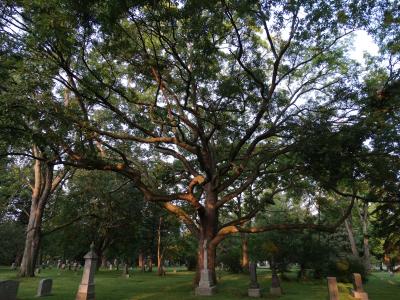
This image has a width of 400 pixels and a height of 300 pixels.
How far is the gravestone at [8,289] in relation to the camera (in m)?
12.4

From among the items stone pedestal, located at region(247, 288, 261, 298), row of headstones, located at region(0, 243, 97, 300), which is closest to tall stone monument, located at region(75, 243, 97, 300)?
row of headstones, located at region(0, 243, 97, 300)

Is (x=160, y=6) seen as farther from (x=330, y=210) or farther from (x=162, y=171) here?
(x=330, y=210)

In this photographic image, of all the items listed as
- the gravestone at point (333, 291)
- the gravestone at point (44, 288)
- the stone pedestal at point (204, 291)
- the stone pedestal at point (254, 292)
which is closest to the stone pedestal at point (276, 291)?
the stone pedestal at point (254, 292)

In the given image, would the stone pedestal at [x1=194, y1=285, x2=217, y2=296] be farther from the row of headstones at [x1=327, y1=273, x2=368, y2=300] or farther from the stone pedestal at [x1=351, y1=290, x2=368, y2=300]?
the stone pedestal at [x1=351, y1=290, x2=368, y2=300]

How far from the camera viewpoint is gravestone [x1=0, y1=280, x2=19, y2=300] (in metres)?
12.4

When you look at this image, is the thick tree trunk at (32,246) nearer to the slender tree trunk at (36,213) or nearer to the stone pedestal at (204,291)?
the slender tree trunk at (36,213)

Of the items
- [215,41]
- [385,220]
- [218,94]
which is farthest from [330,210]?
[215,41]

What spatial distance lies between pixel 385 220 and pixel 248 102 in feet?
41.8

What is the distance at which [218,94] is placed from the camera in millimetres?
17594

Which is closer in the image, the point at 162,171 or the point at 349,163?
the point at 349,163

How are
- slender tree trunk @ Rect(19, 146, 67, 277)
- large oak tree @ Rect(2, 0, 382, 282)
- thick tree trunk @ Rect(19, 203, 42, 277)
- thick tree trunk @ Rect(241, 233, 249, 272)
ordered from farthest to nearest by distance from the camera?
1. thick tree trunk @ Rect(241, 233, 249, 272)
2. slender tree trunk @ Rect(19, 146, 67, 277)
3. thick tree trunk @ Rect(19, 203, 42, 277)
4. large oak tree @ Rect(2, 0, 382, 282)

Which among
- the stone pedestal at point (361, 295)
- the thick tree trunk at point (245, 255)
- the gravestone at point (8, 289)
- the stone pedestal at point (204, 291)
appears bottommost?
the stone pedestal at point (361, 295)

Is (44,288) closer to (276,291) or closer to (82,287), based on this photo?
(82,287)

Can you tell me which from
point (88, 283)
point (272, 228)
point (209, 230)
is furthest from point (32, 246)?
point (272, 228)
